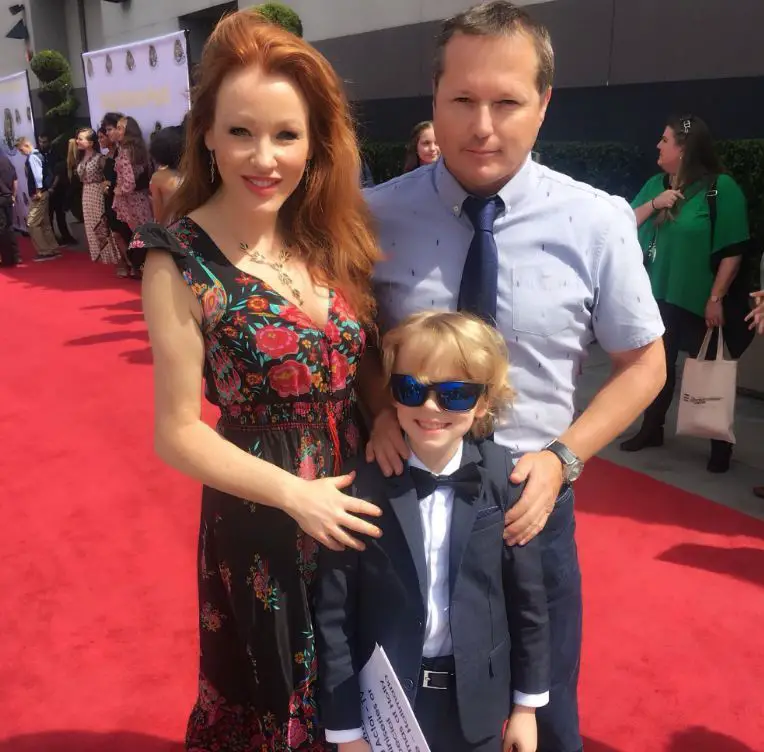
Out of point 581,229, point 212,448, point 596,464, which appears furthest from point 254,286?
point 596,464

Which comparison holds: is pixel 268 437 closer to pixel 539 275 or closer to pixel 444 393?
pixel 444 393

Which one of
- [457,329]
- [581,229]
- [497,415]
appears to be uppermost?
[581,229]

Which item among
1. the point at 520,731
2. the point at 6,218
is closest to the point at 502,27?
the point at 520,731

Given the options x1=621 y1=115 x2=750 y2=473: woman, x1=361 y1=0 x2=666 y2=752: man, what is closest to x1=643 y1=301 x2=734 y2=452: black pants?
x1=621 y1=115 x2=750 y2=473: woman

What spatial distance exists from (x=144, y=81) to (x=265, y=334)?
341 inches

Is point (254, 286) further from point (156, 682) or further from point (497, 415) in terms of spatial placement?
point (156, 682)

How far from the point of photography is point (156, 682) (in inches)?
107

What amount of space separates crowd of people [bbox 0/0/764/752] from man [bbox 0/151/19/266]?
36.4 ft

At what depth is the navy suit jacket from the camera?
150 cm

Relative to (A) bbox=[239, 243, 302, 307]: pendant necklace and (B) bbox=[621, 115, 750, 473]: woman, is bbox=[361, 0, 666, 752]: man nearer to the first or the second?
(A) bbox=[239, 243, 302, 307]: pendant necklace

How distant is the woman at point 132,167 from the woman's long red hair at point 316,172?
27.0 feet

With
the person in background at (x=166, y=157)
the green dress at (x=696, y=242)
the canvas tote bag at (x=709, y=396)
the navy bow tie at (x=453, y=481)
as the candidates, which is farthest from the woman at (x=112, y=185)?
the navy bow tie at (x=453, y=481)

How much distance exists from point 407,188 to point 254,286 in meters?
0.46

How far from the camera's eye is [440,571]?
5.05 feet
